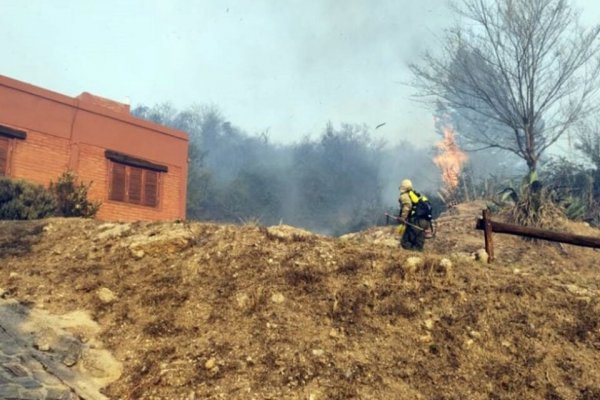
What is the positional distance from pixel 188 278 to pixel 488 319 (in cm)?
383

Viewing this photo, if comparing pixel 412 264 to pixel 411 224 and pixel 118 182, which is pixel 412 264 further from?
pixel 118 182

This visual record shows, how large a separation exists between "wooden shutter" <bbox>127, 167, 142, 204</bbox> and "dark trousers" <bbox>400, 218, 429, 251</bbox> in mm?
9674

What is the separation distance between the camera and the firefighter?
8469 mm

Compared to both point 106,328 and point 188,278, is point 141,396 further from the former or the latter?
point 188,278

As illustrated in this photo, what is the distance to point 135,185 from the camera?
15.1 metres

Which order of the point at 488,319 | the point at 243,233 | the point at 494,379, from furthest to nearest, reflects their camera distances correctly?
1. the point at 243,233
2. the point at 488,319
3. the point at 494,379

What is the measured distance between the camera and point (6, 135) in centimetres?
1262

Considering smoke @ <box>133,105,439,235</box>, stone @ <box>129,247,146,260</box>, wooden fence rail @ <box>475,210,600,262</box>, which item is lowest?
stone @ <box>129,247,146,260</box>

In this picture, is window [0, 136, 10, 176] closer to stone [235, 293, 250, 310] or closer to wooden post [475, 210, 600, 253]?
stone [235, 293, 250, 310]

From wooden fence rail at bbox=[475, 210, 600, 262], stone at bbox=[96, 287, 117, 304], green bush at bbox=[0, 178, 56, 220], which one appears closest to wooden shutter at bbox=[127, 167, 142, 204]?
green bush at bbox=[0, 178, 56, 220]

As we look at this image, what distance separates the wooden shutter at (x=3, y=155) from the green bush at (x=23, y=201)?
1.61 meters

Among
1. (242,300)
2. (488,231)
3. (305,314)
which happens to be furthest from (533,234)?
(242,300)

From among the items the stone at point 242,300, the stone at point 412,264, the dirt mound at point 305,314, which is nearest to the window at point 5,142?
the dirt mound at point 305,314

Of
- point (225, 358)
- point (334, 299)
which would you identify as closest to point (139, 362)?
point (225, 358)
